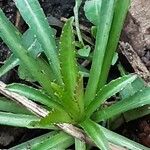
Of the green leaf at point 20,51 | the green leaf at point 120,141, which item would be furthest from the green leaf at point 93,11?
the green leaf at point 120,141

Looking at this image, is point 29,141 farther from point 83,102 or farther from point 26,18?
point 26,18

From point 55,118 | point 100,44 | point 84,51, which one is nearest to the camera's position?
point 55,118

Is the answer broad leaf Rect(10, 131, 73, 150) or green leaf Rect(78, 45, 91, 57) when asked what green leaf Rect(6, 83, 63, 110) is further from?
green leaf Rect(78, 45, 91, 57)

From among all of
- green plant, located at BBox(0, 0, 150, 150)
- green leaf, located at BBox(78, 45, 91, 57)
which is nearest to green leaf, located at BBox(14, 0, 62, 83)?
green plant, located at BBox(0, 0, 150, 150)

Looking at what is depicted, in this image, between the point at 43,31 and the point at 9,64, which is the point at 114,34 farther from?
the point at 9,64

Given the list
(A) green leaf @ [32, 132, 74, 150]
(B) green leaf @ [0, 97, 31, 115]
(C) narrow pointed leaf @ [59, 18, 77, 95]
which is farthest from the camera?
(B) green leaf @ [0, 97, 31, 115]

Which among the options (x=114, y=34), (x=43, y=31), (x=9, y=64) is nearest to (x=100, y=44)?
(x=114, y=34)
